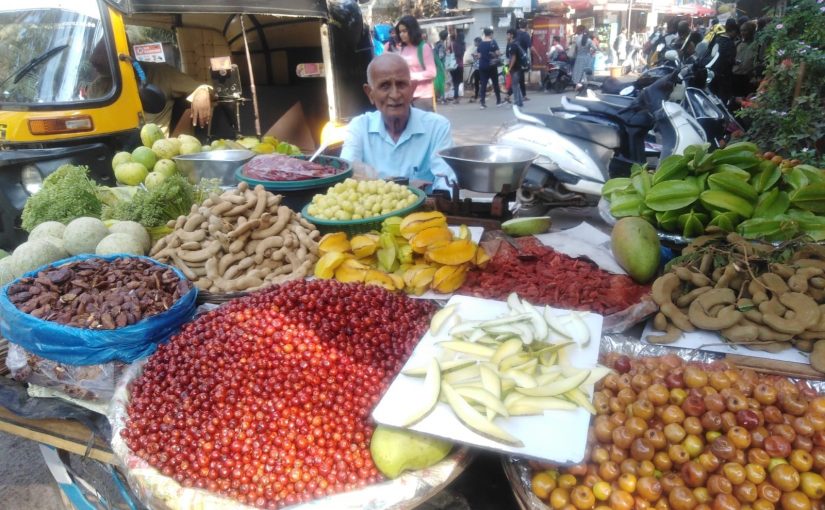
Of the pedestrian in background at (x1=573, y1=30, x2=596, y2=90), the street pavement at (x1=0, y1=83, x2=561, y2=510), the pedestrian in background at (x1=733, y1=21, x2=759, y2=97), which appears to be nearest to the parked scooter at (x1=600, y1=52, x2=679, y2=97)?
the pedestrian in background at (x1=733, y1=21, x2=759, y2=97)

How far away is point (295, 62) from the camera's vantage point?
23.5 ft

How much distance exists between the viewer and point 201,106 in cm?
555

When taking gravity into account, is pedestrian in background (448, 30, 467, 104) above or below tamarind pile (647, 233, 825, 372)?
above

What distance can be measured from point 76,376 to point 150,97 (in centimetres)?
345

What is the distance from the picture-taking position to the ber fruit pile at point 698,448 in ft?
4.35

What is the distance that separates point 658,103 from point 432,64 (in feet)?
13.3

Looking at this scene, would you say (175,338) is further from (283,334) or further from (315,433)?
(315,433)

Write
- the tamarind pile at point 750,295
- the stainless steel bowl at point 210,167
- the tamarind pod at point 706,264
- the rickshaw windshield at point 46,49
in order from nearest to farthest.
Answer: the tamarind pile at point 750,295 → the tamarind pod at point 706,264 → the stainless steel bowl at point 210,167 → the rickshaw windshield at point 46,49

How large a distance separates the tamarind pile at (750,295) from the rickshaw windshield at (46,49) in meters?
4.54

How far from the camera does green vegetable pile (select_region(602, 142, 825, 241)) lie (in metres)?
2.19

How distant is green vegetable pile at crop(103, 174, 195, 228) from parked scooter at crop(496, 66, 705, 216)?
2264 millimetres

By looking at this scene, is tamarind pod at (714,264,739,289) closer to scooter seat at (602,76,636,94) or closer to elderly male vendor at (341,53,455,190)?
elderly male vendor at (341,53,455,190)

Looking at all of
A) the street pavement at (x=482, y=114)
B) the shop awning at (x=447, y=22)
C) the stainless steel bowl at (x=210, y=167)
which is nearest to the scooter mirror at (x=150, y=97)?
the stainless steel bowl at (x=210, y=167)

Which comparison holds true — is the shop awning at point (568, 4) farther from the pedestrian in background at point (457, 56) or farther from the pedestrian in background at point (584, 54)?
the pedestrian in background at point (457, 56)
